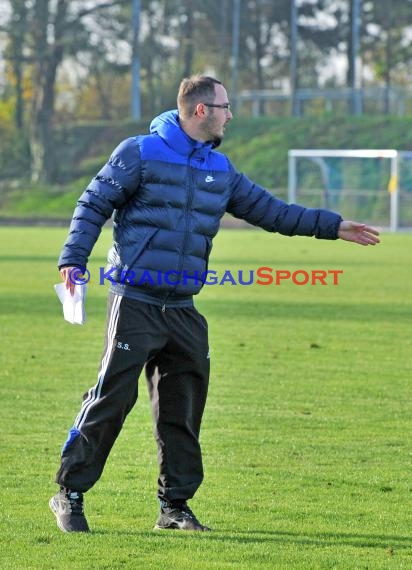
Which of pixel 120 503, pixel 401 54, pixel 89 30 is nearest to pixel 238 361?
pixel 120 503

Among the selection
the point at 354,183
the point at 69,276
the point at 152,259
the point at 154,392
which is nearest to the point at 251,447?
the point at 154,392

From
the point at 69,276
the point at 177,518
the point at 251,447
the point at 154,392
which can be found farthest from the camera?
the point at 251,447

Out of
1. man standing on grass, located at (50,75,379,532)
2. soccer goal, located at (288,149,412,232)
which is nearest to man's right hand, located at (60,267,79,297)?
man standing on grass, located at (50,75,379,532)

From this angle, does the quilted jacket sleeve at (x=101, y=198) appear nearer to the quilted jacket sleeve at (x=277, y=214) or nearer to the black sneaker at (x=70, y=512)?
the quilted jacket sleeve at (x=277, y=214)

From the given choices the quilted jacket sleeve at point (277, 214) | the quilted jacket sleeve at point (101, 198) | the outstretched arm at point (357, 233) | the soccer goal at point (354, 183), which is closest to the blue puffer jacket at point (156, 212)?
the quilted jacket sleeve at point (101, 198)

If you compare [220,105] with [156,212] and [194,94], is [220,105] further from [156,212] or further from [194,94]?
[156,212]

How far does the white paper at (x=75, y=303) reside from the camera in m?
6.58

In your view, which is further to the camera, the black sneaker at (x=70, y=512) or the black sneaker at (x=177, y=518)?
the black sneaker at (x=177, y=518)

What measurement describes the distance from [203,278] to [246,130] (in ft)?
197

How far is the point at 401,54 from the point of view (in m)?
80.6

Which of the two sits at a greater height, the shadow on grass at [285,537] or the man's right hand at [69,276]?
the man's right hand at [69,276]

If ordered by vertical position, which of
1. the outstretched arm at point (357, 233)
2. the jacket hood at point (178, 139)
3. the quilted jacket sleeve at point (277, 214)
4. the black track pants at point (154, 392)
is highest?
the jacket hood at point (178, 139)

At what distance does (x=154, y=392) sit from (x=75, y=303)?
68 centimetres

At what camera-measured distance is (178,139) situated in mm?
6727
